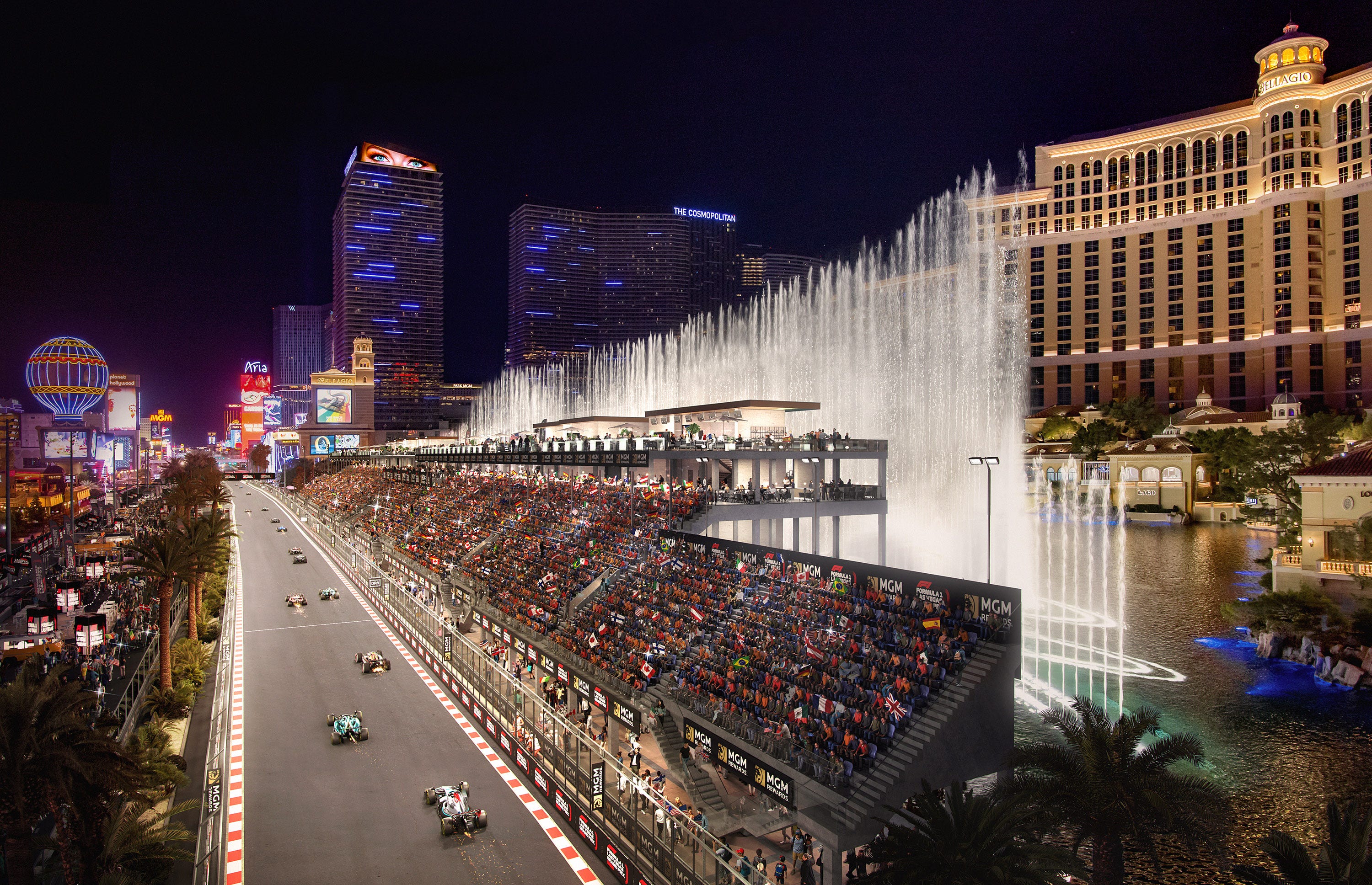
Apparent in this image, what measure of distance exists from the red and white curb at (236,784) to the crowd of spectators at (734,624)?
33.6 feet

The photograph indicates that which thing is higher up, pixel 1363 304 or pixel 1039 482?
pixel 1363 304

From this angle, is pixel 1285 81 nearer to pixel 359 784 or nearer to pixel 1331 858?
→ pixel 1331 858

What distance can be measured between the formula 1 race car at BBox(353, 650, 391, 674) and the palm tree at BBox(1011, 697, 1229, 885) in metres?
25.1

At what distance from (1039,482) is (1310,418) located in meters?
27.2

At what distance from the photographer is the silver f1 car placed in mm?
17469

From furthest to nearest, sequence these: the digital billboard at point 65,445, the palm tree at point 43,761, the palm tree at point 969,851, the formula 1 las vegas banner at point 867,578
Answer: the digital billboard at point 65,445 < the formula 1 las vegas banner at point 867,578 < the palm tree at point 43,761 < the palm tree at point 969,851

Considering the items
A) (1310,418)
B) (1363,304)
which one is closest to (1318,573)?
(1310,418)

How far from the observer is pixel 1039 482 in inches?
3196

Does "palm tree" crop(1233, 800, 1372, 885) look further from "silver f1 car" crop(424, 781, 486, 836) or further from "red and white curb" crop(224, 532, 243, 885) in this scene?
"red and white curb" crop(224, 532, 243, 885)

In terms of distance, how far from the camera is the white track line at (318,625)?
36844 mm

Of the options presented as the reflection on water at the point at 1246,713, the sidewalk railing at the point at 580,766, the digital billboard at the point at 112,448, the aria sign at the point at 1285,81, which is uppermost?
the aria sign at the point at 1285,81

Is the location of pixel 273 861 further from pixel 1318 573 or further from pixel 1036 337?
pixel 1036 337

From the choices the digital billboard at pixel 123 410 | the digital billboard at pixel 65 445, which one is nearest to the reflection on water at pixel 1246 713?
the digital billboard at pixel 65 445

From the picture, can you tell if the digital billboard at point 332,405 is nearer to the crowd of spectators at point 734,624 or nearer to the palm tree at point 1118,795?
the crowd of spectators at point 734,624
